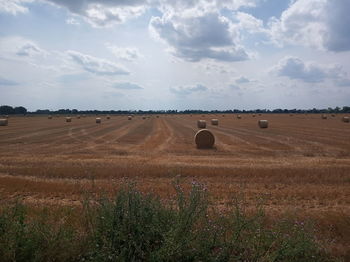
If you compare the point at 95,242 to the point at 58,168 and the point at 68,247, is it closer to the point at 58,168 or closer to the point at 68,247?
the point at 68,247

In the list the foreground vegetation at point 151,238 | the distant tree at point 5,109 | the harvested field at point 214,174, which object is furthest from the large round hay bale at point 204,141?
the distant tree at point 5,109

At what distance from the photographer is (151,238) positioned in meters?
5.40

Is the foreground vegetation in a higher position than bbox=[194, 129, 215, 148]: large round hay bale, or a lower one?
higher

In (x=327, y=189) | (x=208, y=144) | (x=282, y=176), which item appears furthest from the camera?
(x=208, y=144)

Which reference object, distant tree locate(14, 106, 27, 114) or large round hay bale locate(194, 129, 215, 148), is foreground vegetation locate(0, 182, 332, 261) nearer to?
large round hay bale locate(194, 129, 215, 148)

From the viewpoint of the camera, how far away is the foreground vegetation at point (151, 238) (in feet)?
16.8

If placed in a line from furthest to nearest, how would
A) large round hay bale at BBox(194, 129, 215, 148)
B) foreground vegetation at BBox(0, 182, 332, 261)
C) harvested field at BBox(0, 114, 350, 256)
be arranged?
large round hay bale at BBox(194, 129, 215, 148) < harvested field at BBox(0, 114, 350, 256) < foreground vegetation at BBox(0, 182, 332, 261)

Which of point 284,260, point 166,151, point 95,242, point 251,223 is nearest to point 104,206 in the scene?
point 95,242

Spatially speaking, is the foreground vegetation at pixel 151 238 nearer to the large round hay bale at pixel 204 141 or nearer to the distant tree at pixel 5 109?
the large round hay bale at pixel 204 141

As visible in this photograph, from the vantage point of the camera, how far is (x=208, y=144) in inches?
971

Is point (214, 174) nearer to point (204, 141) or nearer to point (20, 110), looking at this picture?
point (204, 141)

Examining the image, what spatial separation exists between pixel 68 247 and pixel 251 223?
109 inches

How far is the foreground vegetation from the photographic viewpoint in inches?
201

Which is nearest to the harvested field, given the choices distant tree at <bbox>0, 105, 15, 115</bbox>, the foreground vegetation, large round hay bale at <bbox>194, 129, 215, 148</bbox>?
large round hay bale at <bbox>194, 129, 215, 148</bbox>
